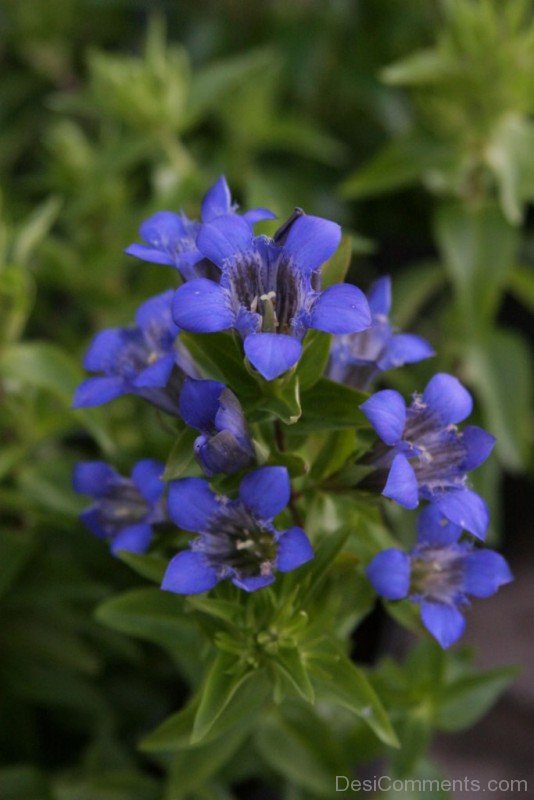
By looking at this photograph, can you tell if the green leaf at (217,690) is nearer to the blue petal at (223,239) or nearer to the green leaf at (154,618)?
the green leaf at (154,618)

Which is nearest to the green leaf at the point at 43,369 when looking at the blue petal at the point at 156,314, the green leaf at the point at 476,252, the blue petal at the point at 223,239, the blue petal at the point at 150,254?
the blue petal at the point at 156,314

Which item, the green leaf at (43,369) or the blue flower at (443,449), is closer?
the blue flower at (443,449)

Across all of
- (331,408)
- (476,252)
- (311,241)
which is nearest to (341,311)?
(311,241)

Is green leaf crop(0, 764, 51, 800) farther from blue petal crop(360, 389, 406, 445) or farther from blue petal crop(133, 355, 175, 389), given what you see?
blue petal crop(360, 389, 406, 445)

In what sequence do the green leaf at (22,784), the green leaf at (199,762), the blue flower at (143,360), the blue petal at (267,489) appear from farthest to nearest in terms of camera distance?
the green leaf at (22,784)
the green leaf at (199,762)
the blue flower at (143,360)
the blue petal at (267,489)

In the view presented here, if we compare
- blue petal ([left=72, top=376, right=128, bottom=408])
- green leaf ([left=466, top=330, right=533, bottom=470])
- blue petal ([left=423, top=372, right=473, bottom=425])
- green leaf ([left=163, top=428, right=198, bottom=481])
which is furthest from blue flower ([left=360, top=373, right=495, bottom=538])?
green leaf ([left=466, top=330, right=533, bottom=470])

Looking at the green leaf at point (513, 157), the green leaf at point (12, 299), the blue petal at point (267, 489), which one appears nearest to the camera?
the blue petal at point (267, 489)

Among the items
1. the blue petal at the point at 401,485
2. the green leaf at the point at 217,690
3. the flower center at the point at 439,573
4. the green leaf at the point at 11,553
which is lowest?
the green leaf at the point at 11,553
